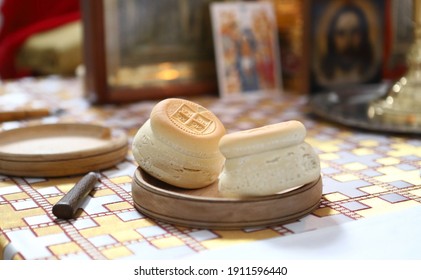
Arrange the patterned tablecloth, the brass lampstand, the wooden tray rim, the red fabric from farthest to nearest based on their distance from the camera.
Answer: the red fabric, the brass lampstand, the wooden tray rim, the patterned tablecloth

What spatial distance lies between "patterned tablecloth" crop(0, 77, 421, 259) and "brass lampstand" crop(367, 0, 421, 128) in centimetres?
5

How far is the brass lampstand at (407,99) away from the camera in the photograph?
1.11 m

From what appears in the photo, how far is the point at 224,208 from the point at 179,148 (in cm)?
9

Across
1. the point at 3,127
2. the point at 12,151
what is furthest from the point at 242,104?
the point at 12,151

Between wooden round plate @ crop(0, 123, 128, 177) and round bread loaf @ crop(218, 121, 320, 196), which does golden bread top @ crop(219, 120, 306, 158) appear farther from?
wooden round plate @ crop(0, 123, 128, 177)

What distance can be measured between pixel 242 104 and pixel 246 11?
0.24 meters

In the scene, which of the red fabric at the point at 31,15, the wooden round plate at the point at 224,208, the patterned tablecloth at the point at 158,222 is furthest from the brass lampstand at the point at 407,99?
the red fabric at the point at 31,15

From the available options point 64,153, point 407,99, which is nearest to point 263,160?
point 64,153

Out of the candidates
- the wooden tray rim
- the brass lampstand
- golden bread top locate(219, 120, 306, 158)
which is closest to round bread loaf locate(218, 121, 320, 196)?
golden bread top locate(219, 120, 306, 158)

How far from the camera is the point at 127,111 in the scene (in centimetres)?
134

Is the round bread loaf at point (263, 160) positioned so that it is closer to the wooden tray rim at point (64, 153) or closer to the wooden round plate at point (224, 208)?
the wooden round plate at point (224, 208)

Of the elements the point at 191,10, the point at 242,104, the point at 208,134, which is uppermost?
the point at 191,10

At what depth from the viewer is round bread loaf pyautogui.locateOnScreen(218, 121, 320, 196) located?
630mm

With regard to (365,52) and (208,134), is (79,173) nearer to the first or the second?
(208,134)
